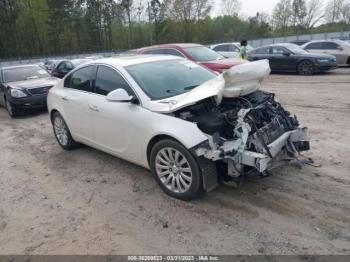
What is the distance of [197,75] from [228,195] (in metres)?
1.97

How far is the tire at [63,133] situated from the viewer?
595 centimetres

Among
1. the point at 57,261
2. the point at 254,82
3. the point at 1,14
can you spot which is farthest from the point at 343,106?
the point at 1,14

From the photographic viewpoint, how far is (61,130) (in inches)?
242

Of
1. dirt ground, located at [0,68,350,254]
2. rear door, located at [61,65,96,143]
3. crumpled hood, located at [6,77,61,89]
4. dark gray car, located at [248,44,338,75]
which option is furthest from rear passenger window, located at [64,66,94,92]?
dark gray car, located at [248,44,338,75]

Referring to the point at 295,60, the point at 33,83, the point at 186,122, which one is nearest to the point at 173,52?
the point at 33,83

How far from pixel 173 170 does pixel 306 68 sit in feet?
40.3

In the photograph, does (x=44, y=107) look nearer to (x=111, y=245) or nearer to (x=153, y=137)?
(x=153, y=137)

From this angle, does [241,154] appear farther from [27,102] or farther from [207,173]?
[27,102]

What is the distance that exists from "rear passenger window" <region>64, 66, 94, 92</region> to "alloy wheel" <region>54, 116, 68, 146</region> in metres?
0.78

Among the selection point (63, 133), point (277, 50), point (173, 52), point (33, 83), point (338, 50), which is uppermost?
point (173, 52)

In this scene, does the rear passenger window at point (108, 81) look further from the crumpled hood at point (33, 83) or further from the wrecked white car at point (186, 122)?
the crumpled hood at point (33, 83)

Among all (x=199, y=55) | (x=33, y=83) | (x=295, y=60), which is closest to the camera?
(x=33, y=83)

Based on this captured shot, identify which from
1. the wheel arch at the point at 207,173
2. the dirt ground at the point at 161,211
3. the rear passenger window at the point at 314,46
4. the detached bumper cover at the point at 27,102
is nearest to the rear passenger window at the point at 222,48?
the rear passenger window at the point at 314,46

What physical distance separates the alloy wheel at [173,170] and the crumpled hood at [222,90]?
21.2 inches
